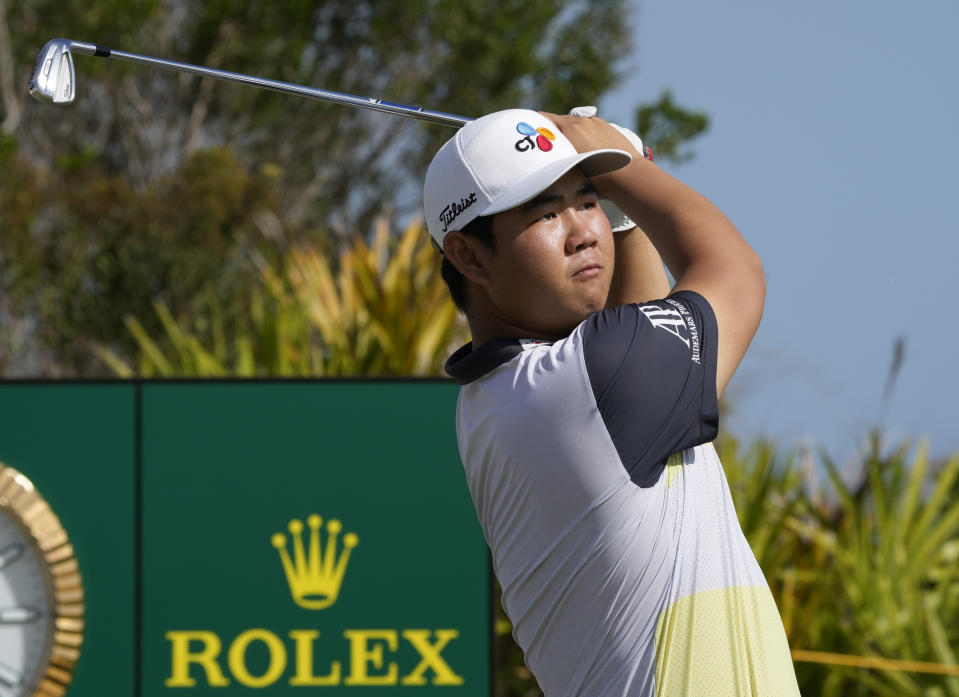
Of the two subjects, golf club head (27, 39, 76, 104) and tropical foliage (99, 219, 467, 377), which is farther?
tropical foliage (99, 219, 467, 377)

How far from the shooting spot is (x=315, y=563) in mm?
5727

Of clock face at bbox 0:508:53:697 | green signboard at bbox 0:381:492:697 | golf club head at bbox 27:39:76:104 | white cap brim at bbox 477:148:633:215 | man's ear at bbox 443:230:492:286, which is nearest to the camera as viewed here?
white cap brim at bbox 477:148:633:215

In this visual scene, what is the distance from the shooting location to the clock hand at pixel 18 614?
586 cm

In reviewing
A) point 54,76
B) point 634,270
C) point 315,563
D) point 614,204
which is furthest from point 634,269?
point 315,563

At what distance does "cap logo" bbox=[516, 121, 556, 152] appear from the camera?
2.21 m

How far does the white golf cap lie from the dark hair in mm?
21

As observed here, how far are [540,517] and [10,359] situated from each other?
2121 cm

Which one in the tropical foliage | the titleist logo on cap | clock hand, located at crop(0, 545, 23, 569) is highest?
the tropical foliage

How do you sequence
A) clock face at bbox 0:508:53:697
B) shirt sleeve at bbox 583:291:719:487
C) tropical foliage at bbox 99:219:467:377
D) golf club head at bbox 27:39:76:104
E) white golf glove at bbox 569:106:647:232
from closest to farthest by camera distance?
shirt sleeve at bbox 583:291:719:487 → white golf glove at bbox 569:106:647:232 → golf club head at bbox 27:39:76:104 → clock face at bbox 0:508:53:697 → tropical foliage at bbox 99:219:467:377

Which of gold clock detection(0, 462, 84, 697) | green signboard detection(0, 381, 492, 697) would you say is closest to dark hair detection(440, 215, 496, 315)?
green signboard detection(0, 381, 492, 697)

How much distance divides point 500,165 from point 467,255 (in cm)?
18

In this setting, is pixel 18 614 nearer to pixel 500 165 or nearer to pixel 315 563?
pixel 315 563

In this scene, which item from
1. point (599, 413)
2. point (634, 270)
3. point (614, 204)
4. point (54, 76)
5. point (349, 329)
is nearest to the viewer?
point (599, 413)

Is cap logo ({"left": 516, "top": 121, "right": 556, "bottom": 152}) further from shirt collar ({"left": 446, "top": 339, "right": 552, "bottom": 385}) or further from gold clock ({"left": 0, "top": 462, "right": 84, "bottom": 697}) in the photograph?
gold clock ({"left": 0, "top": 462, "right": 84, "bottom": 697})
